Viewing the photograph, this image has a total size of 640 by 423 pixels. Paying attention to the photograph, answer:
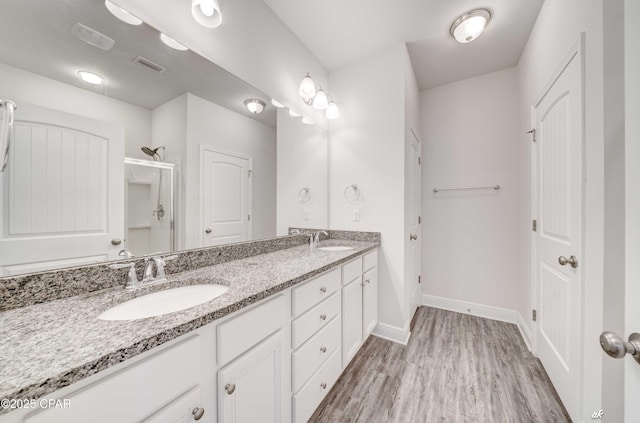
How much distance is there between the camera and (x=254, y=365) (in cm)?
85

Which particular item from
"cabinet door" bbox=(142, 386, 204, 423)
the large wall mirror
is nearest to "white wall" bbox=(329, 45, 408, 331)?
the large wall mirror

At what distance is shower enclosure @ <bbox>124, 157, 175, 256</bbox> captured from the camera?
38.7 inches

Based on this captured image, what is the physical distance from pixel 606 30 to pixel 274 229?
5.89ft

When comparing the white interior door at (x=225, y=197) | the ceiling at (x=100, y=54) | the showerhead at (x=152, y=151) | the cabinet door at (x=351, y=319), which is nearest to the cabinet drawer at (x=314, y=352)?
the cabinet door at (x=351, y=319)

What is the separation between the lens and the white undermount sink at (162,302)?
78 centimetres

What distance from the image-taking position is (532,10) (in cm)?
168

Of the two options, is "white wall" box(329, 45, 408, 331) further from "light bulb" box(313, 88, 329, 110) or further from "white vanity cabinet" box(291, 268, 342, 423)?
"white vanity cabinet" box(291, 268, 342, 423)

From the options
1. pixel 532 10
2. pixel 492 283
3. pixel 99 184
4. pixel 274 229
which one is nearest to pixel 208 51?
pixel 99 184

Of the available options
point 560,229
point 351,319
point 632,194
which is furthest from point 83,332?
point 560,229

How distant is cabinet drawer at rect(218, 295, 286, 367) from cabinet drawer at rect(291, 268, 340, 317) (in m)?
0.09

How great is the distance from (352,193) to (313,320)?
1.34 meters

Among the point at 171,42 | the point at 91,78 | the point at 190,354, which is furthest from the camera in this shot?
the point at 171,42

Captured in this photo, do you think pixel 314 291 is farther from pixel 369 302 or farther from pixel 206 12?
pixel 206 12

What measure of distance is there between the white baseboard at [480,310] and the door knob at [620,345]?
6.85 feet
